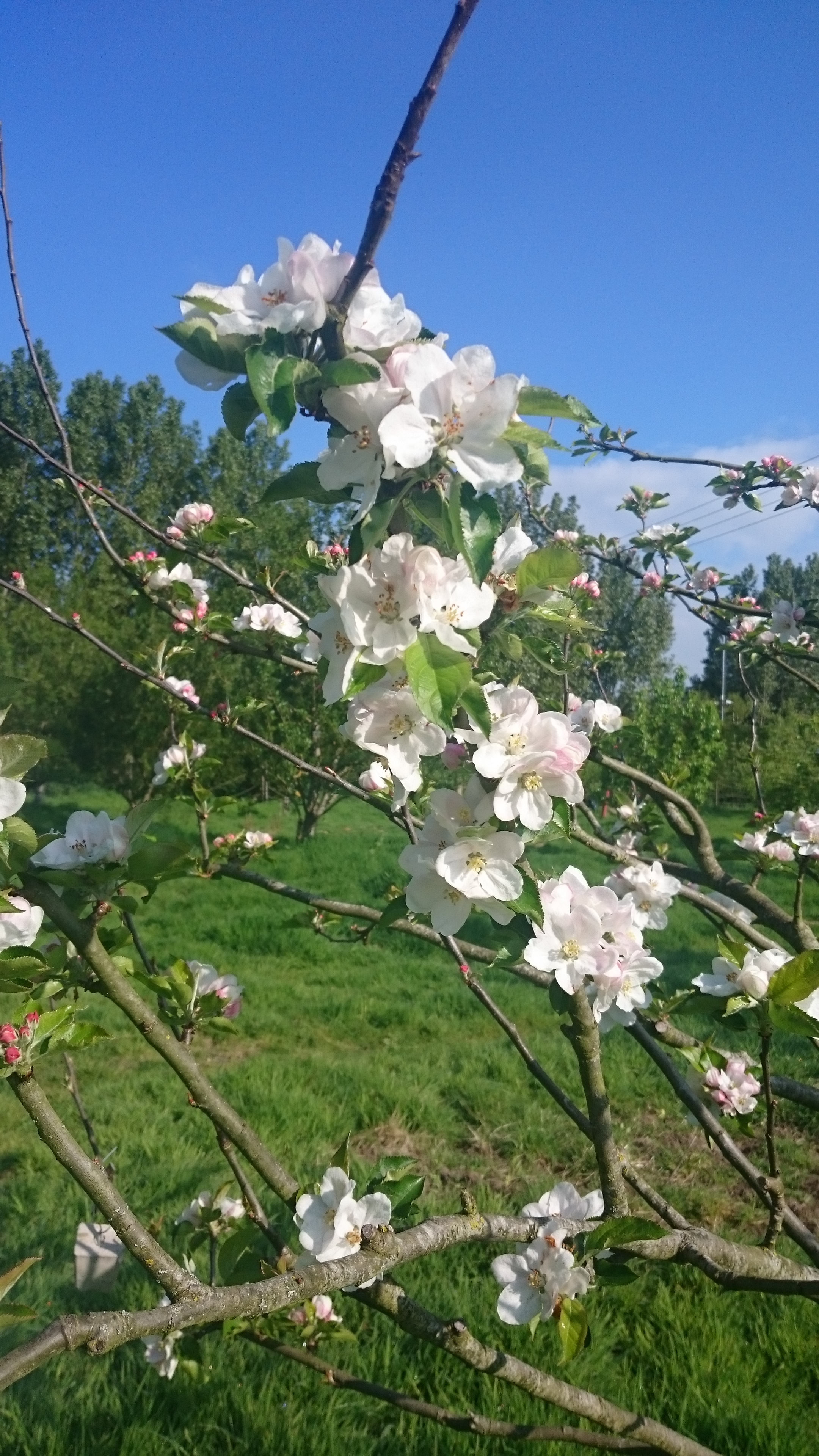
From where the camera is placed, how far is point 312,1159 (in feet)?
11.6

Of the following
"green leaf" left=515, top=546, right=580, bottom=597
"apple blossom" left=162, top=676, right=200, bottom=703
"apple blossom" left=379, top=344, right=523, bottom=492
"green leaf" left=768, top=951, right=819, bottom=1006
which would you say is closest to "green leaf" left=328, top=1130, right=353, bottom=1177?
"green leaf" left=768, top=951, right=819, bottom=1006

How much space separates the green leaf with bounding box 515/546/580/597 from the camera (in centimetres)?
94

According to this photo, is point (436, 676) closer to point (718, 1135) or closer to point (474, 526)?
point (474, 526)

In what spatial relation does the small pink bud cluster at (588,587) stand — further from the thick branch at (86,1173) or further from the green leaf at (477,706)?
the thick branch at (86,1173)

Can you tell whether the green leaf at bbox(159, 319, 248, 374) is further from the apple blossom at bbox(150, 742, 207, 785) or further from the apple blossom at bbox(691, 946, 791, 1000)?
the apple blossom at bbox(150, 742, 207, 785)

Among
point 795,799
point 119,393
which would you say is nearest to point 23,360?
point 119,393

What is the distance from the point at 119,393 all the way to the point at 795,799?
29.2 m

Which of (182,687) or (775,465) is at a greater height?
(775,465)

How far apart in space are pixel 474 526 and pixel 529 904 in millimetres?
427

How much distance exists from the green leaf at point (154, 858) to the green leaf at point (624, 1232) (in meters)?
0.67

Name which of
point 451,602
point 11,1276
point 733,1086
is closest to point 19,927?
point 11,1276

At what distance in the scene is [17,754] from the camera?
101 cm

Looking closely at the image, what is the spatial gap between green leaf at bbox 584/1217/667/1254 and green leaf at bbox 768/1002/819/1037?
0.92ft

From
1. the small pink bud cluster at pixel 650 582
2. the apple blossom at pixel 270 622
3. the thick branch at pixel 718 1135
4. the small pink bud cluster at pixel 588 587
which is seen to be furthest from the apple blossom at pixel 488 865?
the small pink bud cluster at pixel 650 582
